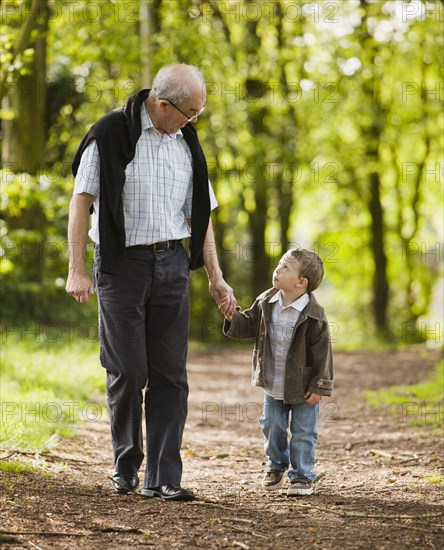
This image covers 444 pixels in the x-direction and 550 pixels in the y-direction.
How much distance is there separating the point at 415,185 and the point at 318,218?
358cm

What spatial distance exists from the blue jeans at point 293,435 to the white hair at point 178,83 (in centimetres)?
180

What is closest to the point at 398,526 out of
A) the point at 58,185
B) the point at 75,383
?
the point at 75,383

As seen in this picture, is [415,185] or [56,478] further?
[415,185]

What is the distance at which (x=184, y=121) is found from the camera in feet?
15.6

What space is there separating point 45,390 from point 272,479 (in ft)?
11.7

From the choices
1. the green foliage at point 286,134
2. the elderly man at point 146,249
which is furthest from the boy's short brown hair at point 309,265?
the green foliage at point 286,134

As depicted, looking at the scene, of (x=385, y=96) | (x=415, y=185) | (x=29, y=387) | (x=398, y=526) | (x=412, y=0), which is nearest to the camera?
(x=398, y=526)

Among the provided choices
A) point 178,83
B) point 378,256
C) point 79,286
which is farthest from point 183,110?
point 378,256

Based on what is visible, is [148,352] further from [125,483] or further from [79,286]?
[125,483]

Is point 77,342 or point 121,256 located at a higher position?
point 121,256

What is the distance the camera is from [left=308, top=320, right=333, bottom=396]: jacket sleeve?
4.91 m

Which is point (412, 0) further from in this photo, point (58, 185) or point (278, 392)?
point (278, 392)

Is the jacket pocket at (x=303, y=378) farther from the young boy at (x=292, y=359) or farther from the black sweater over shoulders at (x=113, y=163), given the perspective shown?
the black sweater over shoulders at (x=113, y=163)

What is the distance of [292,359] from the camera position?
4.99 meters
